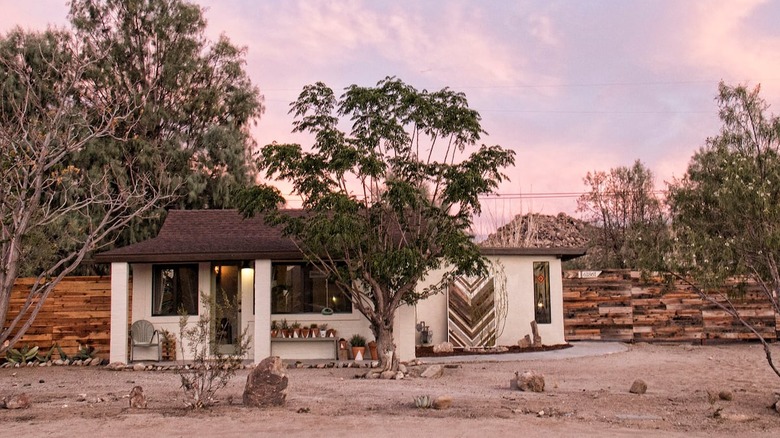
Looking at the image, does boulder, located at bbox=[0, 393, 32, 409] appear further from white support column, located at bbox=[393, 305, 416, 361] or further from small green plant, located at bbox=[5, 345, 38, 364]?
white support column, located at bbox=[393, 305, 416, 361]

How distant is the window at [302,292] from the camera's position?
16797 millimetres

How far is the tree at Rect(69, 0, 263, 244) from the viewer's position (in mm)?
24844

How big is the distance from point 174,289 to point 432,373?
6.61 meters

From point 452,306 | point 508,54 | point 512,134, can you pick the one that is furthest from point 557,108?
point 452,306

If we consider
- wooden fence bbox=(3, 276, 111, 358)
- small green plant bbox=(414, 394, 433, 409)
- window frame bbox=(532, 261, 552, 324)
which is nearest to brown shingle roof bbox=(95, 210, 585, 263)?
window frame bbox=(532, 261, 552, 324)

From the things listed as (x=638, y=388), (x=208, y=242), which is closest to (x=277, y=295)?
(x=208, y=242)

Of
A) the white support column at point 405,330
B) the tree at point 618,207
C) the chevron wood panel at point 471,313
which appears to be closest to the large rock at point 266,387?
the white support column at point 405,330

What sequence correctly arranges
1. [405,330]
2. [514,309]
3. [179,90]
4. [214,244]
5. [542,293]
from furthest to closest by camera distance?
[179,90] < [542,293] < [514,309] < [214,244] < [405,330]

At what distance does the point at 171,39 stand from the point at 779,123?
63.5ft

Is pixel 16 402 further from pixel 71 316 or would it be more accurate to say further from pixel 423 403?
pixel 71 316

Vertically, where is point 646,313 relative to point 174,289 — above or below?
below

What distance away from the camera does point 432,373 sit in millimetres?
13086

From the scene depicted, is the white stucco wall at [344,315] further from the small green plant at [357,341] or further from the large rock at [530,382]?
the large rock at [530,382]

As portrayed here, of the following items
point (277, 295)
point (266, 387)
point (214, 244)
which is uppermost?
point (214, 244)
